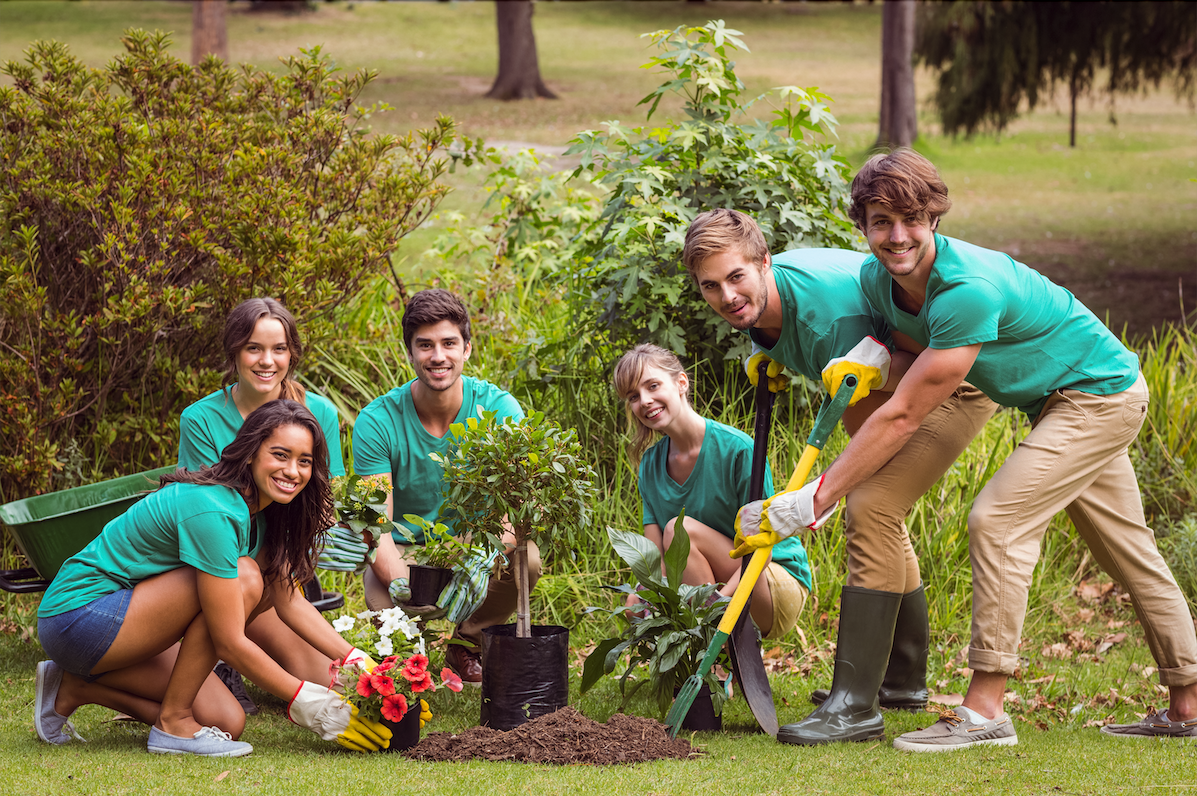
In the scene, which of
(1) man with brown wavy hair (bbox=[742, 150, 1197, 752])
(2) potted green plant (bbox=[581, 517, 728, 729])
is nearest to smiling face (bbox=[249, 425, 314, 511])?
(2) potted green plant (bbox=[581, 517, 728, 729])

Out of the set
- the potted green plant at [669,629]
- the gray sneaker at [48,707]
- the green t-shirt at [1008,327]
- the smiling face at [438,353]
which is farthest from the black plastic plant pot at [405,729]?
the green t-shirt at [1008,327]

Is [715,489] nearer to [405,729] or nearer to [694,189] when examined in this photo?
[405,729]

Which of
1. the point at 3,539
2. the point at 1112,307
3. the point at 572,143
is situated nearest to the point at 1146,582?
the point at 572,143

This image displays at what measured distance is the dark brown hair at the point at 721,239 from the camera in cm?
316

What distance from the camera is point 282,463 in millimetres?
3154

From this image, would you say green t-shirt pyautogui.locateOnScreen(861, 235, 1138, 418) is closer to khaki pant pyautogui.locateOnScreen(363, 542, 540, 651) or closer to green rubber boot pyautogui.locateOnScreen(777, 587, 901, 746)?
green rubber boot pyautogui.locateOnScreen(777, 587, 901, 746)

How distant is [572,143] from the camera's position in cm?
512

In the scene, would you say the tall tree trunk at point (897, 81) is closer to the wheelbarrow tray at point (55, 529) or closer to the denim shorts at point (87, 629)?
the wheelbarrow tray at point (55, 529)

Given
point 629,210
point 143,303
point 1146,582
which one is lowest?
point 1146,582

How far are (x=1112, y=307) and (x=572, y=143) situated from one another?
20.5 ft

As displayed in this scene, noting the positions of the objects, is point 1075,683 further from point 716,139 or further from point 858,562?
point 716,139

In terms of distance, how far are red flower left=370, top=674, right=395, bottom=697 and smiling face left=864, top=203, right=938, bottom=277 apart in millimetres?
1810

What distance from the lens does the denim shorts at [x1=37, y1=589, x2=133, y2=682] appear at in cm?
309

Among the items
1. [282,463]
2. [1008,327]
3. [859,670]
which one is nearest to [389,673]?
[282,463]
